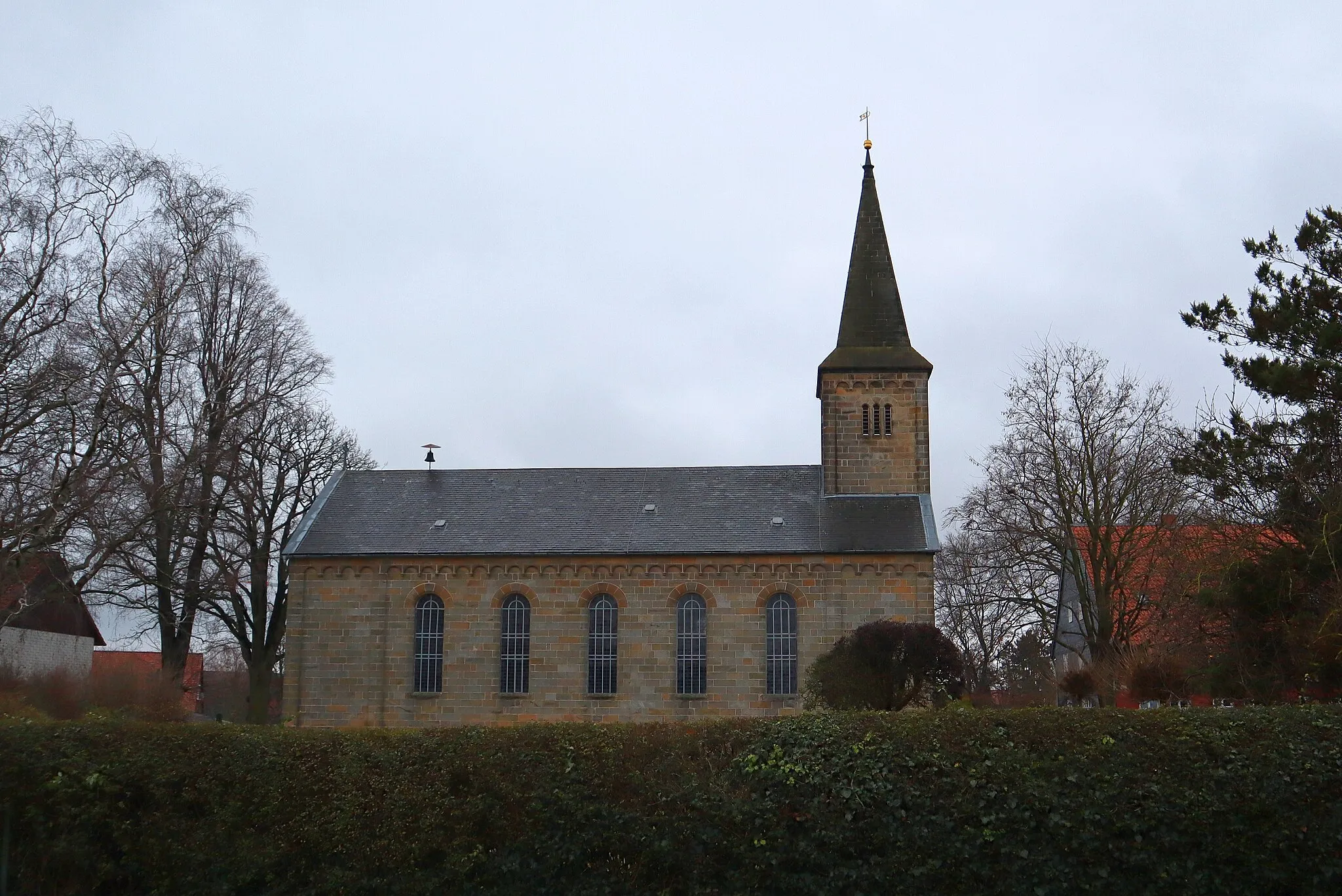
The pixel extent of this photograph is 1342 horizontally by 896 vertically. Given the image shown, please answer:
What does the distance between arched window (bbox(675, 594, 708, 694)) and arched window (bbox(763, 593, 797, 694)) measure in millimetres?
1701

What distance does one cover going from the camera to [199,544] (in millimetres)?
33375

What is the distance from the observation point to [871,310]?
120 ft

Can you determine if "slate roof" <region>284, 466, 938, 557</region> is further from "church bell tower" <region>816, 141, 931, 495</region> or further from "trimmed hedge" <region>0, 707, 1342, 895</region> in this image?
"trimmed hedge" <region>0, 707, 1342, 895</region>

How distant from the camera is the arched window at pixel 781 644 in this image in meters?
32.4

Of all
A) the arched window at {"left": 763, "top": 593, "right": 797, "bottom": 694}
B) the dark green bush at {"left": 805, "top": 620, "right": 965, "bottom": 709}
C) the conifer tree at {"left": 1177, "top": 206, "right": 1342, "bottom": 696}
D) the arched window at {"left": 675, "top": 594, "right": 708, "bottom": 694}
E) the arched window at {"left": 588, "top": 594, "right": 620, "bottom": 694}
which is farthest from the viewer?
the arched window at {"left": 588, "top": 594, "right": 620, "bottom": 694}

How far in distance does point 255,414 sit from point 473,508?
6.86m

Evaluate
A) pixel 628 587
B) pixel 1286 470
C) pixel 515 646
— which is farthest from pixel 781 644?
pixel 1286 470

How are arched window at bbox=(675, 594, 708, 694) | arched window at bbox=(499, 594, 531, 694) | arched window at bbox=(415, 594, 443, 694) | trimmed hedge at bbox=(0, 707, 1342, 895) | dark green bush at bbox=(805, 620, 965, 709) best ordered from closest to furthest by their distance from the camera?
trimmed hedge at bbox=(0, 707, 1342, 895) < dark green bush at bbox=(805, 620, 965, 709) < arched window at bbox=(675, 594, 708, 694) < arched window at bbox=(499, 594, 531, 694) < arched window at bbox=(415, 594, 443, 694)

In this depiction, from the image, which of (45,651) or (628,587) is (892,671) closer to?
(628,587)

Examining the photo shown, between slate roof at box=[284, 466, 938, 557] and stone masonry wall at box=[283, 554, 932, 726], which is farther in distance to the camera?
slate roof at box=[284, 466, 938, 557]

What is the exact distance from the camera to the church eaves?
3578cm

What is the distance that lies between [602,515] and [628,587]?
2817mm

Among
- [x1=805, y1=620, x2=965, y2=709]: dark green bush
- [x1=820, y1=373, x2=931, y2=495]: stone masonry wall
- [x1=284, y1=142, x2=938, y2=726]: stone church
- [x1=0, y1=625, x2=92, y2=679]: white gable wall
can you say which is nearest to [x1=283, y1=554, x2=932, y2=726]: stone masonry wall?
[x1=284, y1=142, x2=938, y2=726]: stone church

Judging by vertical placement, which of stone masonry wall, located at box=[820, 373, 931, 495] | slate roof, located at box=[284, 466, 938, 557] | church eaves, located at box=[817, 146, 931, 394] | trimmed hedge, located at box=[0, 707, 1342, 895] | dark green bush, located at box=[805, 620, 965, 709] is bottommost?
trimmed hedge, located at box=[0, 707, 1342, 895]
